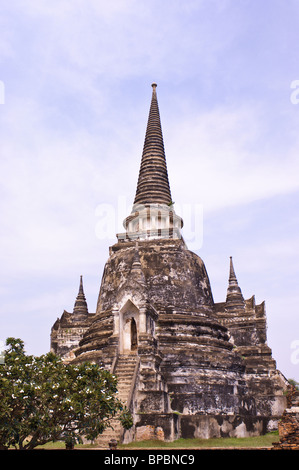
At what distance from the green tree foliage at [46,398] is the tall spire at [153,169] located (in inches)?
676

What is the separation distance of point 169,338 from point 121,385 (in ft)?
14.7

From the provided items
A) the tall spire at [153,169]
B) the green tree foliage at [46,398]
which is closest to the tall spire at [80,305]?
the tall spire at [153,169]

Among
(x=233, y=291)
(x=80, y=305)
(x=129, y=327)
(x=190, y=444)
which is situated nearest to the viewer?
(x=190, y=444)

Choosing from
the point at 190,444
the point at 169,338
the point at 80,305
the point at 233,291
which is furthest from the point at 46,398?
the point at 233,291

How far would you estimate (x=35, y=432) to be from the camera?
13.1m

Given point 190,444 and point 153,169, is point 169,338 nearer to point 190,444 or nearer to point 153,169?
point 190,444

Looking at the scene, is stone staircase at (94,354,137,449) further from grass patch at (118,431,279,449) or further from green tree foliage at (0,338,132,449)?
green tree foliage at (0,338,132,449)

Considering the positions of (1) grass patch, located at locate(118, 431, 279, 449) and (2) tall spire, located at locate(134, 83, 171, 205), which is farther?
(2) tall spire, located at locate(134, 83, 171, 205)

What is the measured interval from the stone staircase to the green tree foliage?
2.57 metres

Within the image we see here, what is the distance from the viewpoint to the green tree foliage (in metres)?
12.7

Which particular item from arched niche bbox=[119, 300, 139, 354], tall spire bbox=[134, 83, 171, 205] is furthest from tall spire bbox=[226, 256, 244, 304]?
arched niche bbox=[119, 300, 139, 354]

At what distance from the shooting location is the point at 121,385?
747 inches

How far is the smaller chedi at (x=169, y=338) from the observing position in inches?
771
